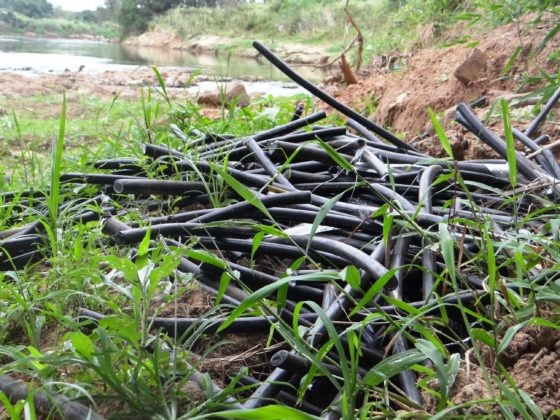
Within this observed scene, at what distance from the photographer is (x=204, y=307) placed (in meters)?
1.43

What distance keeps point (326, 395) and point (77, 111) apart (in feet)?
26.8

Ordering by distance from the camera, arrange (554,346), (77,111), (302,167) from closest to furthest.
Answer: (554,346) → (302,167) → (77,111)

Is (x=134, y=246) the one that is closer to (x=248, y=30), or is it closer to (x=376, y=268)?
(x=376, y=268)

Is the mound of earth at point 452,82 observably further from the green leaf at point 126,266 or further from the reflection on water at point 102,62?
the reflection on water at point 102,62

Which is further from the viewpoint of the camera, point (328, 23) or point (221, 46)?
point (221, 46)

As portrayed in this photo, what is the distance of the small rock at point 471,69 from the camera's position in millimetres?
4195

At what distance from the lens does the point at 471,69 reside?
422cm

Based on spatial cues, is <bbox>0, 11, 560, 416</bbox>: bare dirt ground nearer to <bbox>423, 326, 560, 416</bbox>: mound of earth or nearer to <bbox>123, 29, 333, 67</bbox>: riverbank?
<bbox>423, 326, 560, 416</bbox>: mound of earth

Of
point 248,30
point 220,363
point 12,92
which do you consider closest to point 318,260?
point 220,363

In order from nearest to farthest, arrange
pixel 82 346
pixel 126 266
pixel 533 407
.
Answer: pixel 533 407 < pixel 82 346 < pixel 126 266

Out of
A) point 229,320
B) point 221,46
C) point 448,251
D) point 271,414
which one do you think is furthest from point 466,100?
point 221,46

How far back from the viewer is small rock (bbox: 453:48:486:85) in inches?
165

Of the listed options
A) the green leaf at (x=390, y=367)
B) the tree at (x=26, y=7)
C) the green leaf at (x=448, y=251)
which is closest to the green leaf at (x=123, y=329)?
the green leaf at (x=390, y=367)

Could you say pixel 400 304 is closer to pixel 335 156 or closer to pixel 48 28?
pixel 335 156
